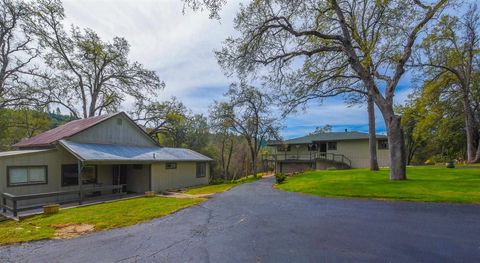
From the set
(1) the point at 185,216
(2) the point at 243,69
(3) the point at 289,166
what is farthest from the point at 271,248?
(3) the point at 289,166

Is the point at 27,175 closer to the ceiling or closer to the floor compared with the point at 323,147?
closer to the floor

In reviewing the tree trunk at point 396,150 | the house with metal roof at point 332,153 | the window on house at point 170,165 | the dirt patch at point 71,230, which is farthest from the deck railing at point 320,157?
the dirt patch at point 71,230

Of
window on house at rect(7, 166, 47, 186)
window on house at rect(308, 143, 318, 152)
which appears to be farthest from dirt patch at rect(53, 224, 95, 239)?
window on house at rect(308, 143, 318, 152)

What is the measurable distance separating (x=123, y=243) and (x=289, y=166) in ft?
95.5

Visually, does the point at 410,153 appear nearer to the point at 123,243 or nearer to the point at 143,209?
the point at 143,209

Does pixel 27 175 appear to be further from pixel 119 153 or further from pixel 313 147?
pixel 313 147

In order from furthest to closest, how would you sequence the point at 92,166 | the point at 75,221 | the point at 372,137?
the point at 372,137 < the point at 92,166 < the point at 75,221

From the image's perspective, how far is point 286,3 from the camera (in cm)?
1331

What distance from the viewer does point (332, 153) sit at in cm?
3159

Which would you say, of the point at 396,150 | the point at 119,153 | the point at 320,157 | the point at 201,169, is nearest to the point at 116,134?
the point at 119,153

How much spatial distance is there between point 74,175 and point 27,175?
2380 millimetres

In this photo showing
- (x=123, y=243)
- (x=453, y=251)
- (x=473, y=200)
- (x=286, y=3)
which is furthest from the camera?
(x=286, y=3)

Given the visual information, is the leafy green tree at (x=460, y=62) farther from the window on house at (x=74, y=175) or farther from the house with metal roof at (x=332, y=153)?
the window on house at (x=74, y=175)

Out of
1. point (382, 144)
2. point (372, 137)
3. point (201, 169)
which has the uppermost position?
point (372, 137)
